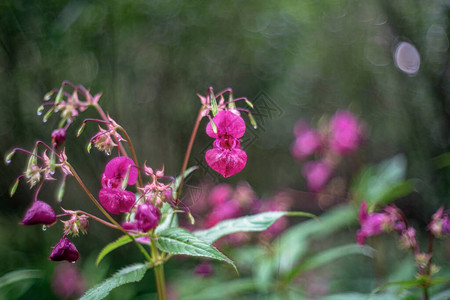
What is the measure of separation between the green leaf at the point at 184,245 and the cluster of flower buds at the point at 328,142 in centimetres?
185

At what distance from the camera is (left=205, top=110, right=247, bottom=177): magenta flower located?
1.19 meters

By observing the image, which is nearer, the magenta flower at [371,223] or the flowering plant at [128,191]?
the flowering plant at [128,191]

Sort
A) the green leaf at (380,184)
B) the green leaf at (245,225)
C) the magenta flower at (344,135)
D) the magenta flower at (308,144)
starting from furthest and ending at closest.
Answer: the magenta flower at (308,144) < the magenta flower at (344,135) < the green leaf at (380,184) < the green leaf at (245,225)

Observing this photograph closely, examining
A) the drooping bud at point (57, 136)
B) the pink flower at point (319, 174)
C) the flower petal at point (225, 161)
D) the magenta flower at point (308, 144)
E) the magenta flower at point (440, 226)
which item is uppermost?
the drooping bud at point (57, 136)

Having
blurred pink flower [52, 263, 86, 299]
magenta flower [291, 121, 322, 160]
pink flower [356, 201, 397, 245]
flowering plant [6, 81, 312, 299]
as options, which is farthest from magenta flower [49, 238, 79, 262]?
magenta flower [291, 121, 322, 160]

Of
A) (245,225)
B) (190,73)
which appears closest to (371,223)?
(245,225)

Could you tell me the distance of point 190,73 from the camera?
165 inches

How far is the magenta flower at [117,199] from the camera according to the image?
1147 mm

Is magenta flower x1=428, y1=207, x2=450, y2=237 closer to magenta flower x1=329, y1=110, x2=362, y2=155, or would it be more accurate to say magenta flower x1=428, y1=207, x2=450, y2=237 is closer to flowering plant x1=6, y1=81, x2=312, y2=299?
flowering plant x1=6, y1=81, x2=312, y2=299

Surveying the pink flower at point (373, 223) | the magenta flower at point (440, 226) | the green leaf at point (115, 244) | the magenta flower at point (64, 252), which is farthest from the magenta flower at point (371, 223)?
the magenta flower at point (64, 252)

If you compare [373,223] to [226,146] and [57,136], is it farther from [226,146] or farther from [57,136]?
[57,136]

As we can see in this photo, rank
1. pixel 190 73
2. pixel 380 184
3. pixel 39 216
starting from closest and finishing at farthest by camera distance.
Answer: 1. pixel 39 216
2. pixel 380 184
3. pixel 190 73

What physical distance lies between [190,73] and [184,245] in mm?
3263

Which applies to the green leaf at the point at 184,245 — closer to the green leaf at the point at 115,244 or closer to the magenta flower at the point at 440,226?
the green leaf at the point at 115,244
